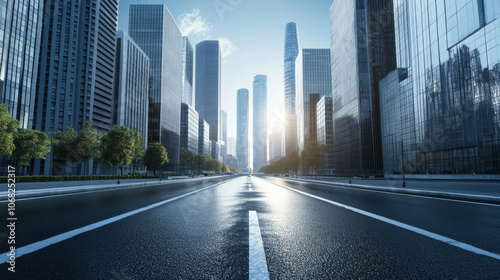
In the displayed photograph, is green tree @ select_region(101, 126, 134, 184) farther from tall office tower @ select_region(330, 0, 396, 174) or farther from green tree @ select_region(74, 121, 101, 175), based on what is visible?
tall office tower @ select_region(330, 0, 396, 174)

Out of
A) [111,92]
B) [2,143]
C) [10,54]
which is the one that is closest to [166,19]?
[111,92]

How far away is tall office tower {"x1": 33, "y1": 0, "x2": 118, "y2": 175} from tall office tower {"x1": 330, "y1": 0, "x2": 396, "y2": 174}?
3086 inches

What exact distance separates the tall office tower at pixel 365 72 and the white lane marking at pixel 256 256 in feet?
253

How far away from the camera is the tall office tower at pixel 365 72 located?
247 feet

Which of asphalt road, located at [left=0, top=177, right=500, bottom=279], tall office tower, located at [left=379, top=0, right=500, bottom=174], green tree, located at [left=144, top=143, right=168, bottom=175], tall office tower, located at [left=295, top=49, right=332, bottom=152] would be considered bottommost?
asphalt road, located at [left=0, top=177, right=500, bottom=279]

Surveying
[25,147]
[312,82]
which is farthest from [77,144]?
[312,82]

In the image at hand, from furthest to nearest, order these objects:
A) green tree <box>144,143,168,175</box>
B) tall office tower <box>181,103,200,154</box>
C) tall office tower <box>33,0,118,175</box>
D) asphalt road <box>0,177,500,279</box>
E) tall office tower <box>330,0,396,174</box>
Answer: tall office tower <box>181,103,200,154</box> < tall office tower <box>33,0,118,175</box> < tall office tower <box>330,0,396,174</box> < green tree <box>144,143,168,175</box> < asphalt road <box>0,177,500,279</box>

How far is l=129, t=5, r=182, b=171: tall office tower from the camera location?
11356cm

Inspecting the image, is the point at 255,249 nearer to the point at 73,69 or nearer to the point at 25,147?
the point at 25,147

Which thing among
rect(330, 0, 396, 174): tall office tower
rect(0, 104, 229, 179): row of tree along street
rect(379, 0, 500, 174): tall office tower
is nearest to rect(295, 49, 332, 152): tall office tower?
rect(330, 0, 396, 174): tall office tower

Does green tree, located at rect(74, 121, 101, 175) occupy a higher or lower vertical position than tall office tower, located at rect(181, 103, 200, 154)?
lower

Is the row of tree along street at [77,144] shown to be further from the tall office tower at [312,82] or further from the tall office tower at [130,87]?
the tall office tower at [312,82]

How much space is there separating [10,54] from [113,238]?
80155 mm

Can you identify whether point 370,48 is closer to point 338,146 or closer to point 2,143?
point 338,146
